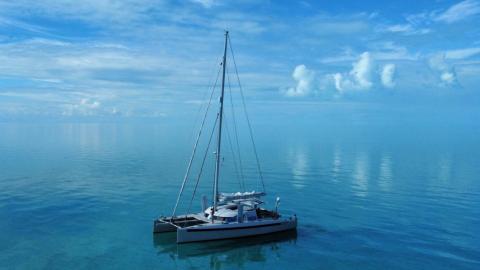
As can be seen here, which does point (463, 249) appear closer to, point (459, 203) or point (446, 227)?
point (446, 227)

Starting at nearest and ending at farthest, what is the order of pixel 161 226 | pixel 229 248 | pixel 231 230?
pixel 229 248 < pixel 231 230 < pixel 161 226

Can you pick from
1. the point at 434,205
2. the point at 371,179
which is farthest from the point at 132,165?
the point at 434,205

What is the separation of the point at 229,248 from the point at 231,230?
2.09m

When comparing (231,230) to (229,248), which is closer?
(229,248)

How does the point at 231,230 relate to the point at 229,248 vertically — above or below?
above

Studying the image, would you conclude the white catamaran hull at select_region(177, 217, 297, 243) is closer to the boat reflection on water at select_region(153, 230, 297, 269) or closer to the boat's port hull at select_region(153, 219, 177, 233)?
the boat reflection on water at select_region(153, 230, 297, 269)

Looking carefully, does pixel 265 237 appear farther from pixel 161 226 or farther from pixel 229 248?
pixel 161 226

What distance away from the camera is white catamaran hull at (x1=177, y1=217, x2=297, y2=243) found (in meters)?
42.7

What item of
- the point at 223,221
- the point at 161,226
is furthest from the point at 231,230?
the point at 161,226

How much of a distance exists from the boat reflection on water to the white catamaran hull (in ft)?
1.97

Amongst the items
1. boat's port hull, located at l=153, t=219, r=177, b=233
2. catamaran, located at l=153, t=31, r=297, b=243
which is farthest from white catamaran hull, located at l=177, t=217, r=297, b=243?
boat's port hull, located at l=153, t=219, r=177, b=233

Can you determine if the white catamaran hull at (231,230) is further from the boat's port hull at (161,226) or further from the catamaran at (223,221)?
the boat's port hull at (161,226)

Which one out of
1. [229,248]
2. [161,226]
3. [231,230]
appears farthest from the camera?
[161,226]

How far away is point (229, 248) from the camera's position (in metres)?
42.7
